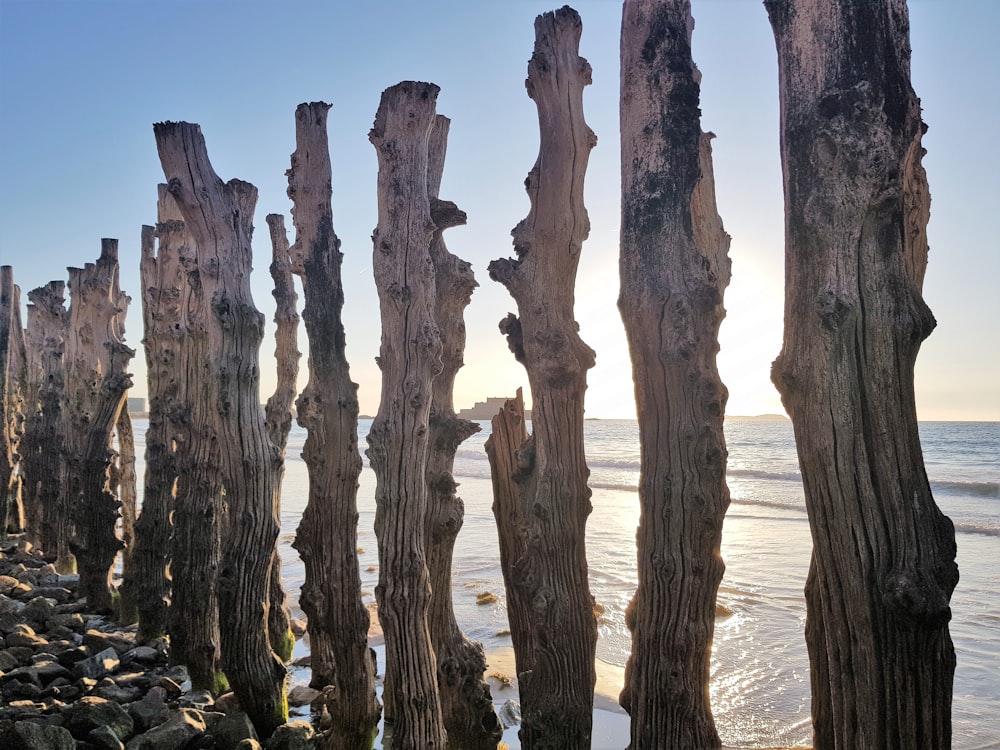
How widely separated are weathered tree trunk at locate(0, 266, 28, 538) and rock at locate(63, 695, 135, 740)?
9.15 metres

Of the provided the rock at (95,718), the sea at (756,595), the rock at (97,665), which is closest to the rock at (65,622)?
the rock at (97,665)

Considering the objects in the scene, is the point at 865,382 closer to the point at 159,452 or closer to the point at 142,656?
the point at 142,656

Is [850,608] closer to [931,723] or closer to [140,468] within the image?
[931,723]

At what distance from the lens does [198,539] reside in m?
6.64

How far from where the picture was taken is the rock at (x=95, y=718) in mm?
5117

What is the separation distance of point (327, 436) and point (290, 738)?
79.9 inches

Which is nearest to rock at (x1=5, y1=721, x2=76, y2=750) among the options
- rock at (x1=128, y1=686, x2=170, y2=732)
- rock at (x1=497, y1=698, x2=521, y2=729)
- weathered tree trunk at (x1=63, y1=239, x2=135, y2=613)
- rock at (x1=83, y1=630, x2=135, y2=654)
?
rock at (x1=128, y1=686, x2=170, y2=732)

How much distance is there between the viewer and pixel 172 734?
504cm

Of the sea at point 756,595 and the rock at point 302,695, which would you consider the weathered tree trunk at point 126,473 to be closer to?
the sea at point 756,595

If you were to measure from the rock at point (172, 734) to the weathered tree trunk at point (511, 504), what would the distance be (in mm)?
2218

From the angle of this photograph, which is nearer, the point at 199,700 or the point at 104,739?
the point at 104,739

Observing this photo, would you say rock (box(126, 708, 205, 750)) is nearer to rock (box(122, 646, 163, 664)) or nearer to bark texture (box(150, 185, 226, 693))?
bark texture (box(150, 185, 226, 693))

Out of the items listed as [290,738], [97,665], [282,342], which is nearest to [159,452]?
[282,342]

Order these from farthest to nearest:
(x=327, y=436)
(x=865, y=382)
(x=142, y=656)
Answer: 1. (x=142, y=656)
2. (x=327, y=436)
3. (x=865, y=382)
